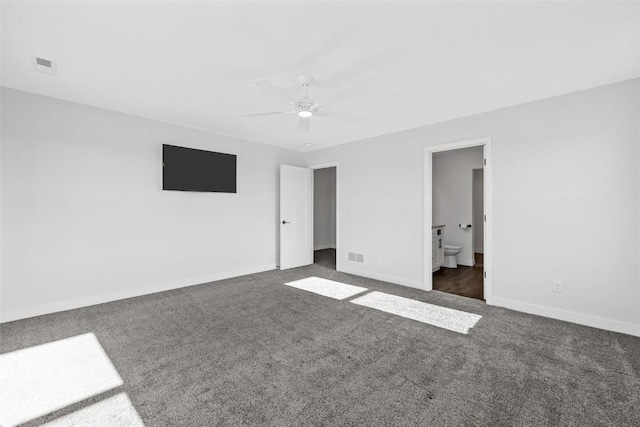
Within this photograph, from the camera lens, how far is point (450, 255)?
564 centimetres

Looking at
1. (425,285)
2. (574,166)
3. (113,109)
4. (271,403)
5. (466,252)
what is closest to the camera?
(271,403)

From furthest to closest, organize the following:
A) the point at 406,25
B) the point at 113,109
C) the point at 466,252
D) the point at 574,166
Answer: the point at 466,252
the point at 113,109
the point at 574,166
the point at 406,25

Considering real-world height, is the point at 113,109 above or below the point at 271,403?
above

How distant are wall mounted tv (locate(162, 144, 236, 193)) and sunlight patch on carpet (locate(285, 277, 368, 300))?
198 centimetres

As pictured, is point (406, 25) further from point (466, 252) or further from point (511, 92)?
point (466, 252)

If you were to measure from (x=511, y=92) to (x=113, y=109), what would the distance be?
188 inches

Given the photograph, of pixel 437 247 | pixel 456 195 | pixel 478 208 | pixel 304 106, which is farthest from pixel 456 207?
pixel 304 106

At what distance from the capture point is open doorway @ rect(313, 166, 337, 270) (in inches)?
319

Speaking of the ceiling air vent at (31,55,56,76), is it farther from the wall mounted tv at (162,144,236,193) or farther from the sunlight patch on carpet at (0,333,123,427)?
the sunlight patch on carpet at (0,333,123,427)

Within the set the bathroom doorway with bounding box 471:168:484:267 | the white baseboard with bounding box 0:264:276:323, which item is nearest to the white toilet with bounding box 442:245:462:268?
the bathroom doorway with bounding box 471:168:484:267

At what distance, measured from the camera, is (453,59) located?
2369mm

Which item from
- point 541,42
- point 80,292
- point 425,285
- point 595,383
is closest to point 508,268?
point 425,285

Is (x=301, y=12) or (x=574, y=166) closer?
(x=301, y=12)

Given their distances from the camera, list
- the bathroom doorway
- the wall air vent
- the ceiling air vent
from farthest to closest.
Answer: the bathroom doorway < the wall air vent < the ceiling air vent
